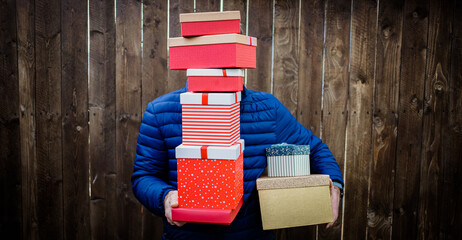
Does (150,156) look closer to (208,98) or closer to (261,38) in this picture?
(208,98)

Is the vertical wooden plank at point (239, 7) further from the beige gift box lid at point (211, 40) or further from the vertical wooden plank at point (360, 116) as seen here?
the beige gift box lid at point (211, 40)

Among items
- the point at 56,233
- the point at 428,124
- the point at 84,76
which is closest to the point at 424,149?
the point at 428,124

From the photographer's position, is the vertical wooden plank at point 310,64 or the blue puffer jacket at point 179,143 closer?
the blue puffer jacket at point 179,143

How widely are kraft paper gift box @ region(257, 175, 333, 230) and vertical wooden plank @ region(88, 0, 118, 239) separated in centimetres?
150

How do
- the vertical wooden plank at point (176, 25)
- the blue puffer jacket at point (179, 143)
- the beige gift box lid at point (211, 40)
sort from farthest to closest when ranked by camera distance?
1. the vertical wooden plank at point (176, 25)
2. the blue puffer jacket at point (179, 143)
3. the beige gift box lid at point (211, 40)

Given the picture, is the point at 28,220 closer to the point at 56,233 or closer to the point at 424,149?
the point at 56,233

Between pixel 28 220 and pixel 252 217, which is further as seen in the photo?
pixel 28 220

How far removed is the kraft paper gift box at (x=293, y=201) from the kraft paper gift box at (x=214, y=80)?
43 cm

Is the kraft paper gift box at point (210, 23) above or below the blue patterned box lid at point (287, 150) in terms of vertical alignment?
above

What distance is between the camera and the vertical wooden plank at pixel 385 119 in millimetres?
2623

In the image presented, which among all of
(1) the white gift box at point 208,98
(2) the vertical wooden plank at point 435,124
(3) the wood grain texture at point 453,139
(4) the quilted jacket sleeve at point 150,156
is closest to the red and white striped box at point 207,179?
(1) the white gift box at point 208,98

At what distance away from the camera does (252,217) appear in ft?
5.65

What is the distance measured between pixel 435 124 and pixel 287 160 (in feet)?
5.41

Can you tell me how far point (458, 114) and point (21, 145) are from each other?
3.08m
